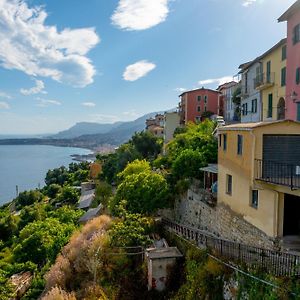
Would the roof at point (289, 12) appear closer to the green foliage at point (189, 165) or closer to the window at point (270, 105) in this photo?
the window at point (270, 105)

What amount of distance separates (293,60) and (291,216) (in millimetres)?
11596

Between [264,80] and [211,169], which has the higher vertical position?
[264,80]

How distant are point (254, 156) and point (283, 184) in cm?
192

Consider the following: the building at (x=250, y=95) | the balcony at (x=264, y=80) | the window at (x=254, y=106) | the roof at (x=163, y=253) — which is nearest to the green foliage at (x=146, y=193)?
the roof at (x=163, y=253)

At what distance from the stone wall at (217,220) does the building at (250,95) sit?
12.3 metres

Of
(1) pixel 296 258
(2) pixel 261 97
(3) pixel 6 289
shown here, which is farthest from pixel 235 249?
(2) pixel 261 97

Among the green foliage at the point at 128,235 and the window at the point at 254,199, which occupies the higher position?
the window at the point at 254,199

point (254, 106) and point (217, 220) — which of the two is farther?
point (254, 106)

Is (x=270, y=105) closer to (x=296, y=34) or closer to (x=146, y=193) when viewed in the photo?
(x=296, y=34)

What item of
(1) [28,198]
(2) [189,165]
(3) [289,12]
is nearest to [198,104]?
(1) [28,198]

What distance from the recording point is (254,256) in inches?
474

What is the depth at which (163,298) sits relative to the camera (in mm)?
14695

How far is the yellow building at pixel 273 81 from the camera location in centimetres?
2411

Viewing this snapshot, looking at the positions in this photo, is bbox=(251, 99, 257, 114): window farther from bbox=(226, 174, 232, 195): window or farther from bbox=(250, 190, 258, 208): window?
bbox=(250, 190, 258, 208): window
